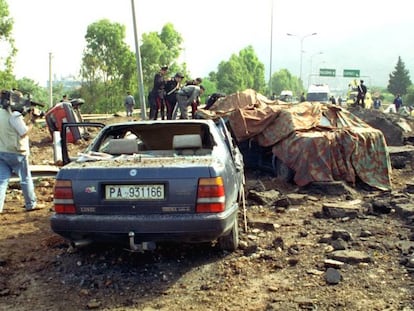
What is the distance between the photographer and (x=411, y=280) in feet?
14.4

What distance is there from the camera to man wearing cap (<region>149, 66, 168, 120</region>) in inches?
576

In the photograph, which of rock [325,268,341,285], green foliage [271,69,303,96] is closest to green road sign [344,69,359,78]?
green foliage [271,69,303,96]

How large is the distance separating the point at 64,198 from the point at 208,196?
1.27m

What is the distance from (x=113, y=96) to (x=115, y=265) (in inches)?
1722


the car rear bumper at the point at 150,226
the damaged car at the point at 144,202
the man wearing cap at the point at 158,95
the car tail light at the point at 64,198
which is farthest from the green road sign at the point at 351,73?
the car tail light at the point at 64,198

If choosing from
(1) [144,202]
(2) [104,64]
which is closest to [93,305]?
(1) [144,202]

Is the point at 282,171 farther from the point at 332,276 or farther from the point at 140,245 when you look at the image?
the point at 140,245

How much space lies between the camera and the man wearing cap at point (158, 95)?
14641mm

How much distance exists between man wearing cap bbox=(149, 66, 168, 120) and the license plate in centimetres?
1032

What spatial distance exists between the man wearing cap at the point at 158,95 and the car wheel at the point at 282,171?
224 inches

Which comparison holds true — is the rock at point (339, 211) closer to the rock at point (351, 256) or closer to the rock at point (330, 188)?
the rock at point (330, 188)

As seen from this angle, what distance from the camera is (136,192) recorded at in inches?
171

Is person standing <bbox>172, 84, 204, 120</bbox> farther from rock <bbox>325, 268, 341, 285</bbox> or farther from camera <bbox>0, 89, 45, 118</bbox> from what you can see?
rock <bbox>325, 268, 341, 285</bbox>

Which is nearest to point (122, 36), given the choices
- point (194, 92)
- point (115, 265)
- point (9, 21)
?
point (9, 21)
